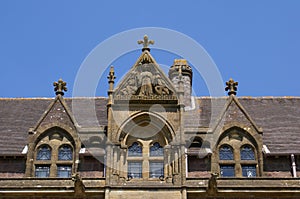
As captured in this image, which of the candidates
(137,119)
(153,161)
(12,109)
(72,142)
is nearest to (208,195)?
(153,161)

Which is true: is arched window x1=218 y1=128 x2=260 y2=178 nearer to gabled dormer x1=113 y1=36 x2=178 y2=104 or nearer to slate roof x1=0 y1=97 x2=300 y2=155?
slate roof x1=0 y1=97 x2=300 y2=155

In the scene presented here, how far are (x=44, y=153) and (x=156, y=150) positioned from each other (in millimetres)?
4415

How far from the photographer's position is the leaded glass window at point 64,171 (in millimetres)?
25014

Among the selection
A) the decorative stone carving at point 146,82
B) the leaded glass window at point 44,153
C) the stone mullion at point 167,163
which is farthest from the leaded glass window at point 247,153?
the leaded glass window at point 44,153

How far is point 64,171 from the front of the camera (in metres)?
25.1

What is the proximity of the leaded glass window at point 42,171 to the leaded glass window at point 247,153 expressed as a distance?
7.63 meters

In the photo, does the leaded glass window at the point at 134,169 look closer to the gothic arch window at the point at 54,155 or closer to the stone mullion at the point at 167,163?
the stone mullion at the point at 167,163

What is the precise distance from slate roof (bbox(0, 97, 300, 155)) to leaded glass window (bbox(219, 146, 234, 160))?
5.57 feet

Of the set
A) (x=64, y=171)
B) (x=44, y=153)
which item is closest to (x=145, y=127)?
(x=64, y=171)

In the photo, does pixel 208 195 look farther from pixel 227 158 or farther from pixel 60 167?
pixel 60 167

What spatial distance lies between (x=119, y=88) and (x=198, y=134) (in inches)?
145

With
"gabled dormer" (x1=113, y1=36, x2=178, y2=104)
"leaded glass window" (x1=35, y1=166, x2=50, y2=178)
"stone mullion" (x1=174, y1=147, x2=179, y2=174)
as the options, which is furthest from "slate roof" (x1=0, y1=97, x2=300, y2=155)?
"stone mullion" (x1=174, y1=147, x2=179, y2=174)

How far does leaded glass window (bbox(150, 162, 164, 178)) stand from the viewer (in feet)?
80.8

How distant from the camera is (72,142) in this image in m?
25.7
